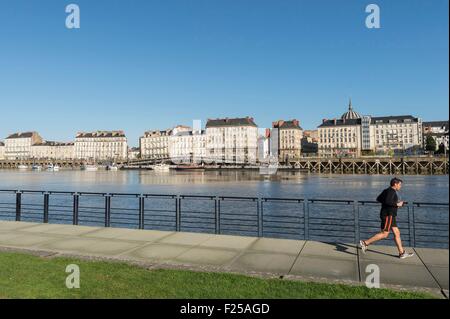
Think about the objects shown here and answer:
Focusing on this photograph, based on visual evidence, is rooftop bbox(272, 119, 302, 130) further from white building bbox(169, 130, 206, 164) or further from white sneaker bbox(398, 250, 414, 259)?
white sneaker bbox(398, 250, 414, 259)

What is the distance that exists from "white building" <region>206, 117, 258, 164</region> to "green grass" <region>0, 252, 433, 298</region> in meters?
159

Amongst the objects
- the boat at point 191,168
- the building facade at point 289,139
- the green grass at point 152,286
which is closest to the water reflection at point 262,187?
the green grass at point 152,286

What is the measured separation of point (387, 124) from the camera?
163 meters

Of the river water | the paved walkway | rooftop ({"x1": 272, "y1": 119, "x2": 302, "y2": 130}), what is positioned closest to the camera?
the paved walkway

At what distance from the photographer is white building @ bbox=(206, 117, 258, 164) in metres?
171

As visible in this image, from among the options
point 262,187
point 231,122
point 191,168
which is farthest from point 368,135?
point 262,187

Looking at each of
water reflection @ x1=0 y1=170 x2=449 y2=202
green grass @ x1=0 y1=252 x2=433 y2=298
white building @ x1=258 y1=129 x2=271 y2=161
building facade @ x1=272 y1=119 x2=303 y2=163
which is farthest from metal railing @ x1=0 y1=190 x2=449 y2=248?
white building @ x1=258 y1=129 x2=271 y2=161

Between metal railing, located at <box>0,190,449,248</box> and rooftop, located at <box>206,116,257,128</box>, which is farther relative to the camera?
rooftop, located at <box>206,116,257,128</box>

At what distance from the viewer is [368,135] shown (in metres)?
162

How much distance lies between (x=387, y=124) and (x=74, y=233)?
172 m
